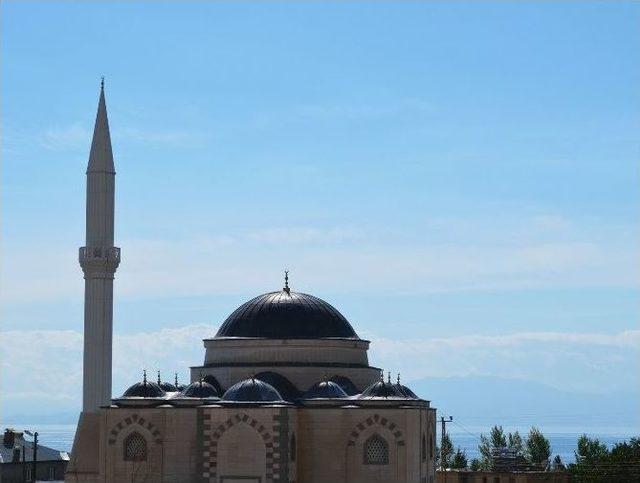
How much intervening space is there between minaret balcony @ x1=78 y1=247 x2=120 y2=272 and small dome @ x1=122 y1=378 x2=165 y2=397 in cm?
849

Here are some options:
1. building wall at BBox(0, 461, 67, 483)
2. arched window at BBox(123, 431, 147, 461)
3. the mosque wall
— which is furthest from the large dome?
building wall at BBox(0, 461, 67, 483)

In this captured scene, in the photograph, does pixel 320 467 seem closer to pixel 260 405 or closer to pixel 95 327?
pixel 260 405

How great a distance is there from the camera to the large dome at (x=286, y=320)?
5956 cm

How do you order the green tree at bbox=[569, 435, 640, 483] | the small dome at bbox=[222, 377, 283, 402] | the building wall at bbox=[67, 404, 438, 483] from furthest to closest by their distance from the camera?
the green tree at bbox=[569, 435, 640, 483], the small dome at bbox=[222, 377, 283, 402], the building wall at bbox=[67, 404, 438, 483]

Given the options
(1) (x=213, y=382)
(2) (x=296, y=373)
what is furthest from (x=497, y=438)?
(1) (x=213, y=382)

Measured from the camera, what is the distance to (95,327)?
62.4 metres

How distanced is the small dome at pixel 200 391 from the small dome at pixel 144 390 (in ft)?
3.50

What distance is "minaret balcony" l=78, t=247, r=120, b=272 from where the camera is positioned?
63.0 metres

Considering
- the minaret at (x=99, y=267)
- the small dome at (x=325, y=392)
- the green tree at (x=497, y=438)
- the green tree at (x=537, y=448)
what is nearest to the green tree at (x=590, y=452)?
the green tree at (x=537, y=448)

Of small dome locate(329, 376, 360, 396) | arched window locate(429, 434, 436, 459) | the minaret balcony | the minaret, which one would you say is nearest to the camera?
small dome locate(329, 376, 360, 396)

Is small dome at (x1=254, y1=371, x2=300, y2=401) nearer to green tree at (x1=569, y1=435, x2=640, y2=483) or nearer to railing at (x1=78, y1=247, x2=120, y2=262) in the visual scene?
railing at (x1=78, y1=247, x2=120, y2=262)

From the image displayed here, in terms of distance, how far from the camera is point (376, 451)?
54.7 meters

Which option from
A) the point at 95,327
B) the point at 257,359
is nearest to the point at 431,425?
the point at 257,359

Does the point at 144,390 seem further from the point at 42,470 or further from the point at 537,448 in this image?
the point at 537,448
